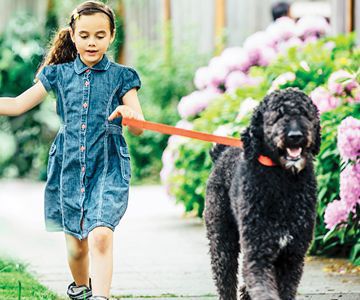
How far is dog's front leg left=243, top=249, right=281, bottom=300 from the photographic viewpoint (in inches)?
181

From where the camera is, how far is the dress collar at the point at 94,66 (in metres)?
5.27

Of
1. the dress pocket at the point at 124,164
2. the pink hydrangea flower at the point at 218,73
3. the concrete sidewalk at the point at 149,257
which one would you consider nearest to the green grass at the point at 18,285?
the concrete sidewalk at the point at 149,257

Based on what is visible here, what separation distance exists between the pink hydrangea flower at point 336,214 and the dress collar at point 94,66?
5.82 feet

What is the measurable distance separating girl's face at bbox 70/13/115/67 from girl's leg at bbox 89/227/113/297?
0.87 m

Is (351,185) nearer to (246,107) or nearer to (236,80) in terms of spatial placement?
(246,107)

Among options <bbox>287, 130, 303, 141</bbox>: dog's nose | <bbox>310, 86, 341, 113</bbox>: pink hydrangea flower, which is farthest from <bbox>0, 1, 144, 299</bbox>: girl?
<bbox>310, 86, 341, 113</bbox>: pink hydrangea flower

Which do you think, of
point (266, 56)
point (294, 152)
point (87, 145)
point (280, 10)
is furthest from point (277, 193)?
point (280, 10)

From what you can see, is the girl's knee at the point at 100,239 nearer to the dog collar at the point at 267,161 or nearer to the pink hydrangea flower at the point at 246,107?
the dog collar at the point at 267,161

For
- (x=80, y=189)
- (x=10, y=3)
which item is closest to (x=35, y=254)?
(x=80, y=189)

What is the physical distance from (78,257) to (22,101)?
831 millimetres

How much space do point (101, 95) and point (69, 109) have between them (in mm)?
173

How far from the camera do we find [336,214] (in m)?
6.27

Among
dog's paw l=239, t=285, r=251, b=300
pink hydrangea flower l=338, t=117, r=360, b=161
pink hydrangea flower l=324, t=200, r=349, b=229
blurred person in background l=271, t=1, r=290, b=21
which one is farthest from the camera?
blurred person in background l=271, t=1, r=290, b=21

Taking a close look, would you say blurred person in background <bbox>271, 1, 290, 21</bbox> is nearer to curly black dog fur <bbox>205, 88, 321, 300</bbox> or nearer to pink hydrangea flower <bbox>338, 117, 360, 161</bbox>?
pink hydrangea flower <bbox>338, 117, 360, 161</bbox>
